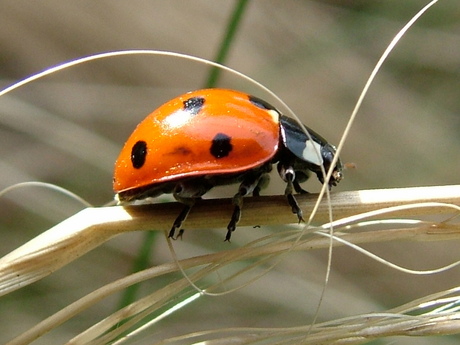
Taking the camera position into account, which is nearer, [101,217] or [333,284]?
[101,217]

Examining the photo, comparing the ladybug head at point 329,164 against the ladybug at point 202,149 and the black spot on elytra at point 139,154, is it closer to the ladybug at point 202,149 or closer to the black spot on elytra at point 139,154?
the ladybug at point 202,149

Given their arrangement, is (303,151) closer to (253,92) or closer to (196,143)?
(196,143)

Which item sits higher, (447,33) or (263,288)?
(447,33)

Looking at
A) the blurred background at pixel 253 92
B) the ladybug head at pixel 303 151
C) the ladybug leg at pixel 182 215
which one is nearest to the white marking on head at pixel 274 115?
the ladybug head at pixel 303 151

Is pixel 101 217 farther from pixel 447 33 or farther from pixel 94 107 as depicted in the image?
pixel 447 33

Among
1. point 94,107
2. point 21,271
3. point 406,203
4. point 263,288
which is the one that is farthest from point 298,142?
point 94,107

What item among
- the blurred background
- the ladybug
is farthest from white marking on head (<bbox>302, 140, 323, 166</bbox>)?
the blurred background

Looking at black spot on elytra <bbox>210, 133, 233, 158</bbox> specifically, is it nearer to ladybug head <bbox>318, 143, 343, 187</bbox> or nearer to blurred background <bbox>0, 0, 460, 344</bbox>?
ladybug head <bbox>318, 143, 343, 187</bbox>
